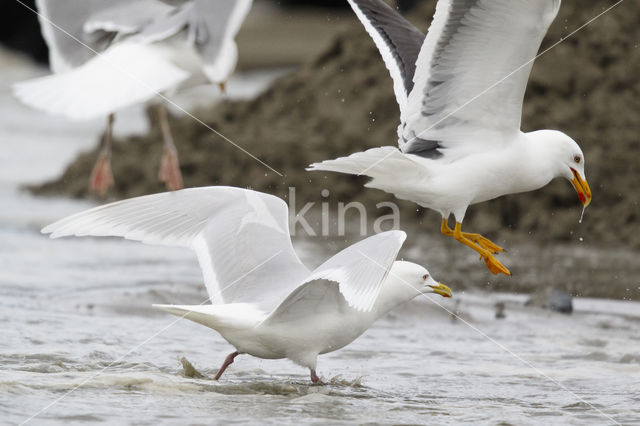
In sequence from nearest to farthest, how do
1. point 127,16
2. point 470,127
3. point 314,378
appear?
point 314,378 → point 470,127 → point 127,16

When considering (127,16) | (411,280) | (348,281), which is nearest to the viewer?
(348,281)

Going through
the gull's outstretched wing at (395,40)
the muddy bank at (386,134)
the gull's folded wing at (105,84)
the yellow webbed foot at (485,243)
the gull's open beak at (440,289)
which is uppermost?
the gull's outstretched wing at (395,40)

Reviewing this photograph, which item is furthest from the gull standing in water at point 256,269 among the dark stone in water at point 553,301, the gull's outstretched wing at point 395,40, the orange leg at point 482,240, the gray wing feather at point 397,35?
the dark stone in water at point 553,301

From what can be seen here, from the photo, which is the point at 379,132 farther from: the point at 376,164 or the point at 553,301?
→ the point at 376,164

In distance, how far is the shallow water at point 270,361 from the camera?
14.7 ft

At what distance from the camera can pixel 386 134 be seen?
10211 mm

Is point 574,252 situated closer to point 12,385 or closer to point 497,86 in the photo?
point 497,86

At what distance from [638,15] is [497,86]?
220 inches

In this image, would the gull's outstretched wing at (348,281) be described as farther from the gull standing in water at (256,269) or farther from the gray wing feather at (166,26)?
the gray wing feather at (166,26)

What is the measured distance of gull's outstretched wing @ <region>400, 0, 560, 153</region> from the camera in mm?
5117

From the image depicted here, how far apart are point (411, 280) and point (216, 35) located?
2.14m

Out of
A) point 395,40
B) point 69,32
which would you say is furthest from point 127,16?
point 395,40

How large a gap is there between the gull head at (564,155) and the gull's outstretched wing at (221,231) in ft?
4.77

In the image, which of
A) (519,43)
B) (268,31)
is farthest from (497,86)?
(268,31)
